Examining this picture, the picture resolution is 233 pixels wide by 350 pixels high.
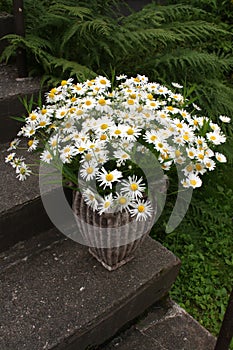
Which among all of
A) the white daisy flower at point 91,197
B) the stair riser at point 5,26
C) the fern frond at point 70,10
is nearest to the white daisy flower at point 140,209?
the white daisy flower at point 91,197

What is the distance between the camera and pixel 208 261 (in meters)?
2.27

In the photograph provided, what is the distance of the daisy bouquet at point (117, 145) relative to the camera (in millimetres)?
1353

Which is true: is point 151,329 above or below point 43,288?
below

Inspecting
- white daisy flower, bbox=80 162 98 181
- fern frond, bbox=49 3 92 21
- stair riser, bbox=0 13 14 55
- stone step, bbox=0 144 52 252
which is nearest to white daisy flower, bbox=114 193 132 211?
white daisy flower, bbox=80 162 98 181

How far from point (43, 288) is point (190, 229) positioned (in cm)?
95

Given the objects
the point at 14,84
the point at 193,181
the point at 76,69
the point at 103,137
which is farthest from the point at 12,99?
the point at 193,181

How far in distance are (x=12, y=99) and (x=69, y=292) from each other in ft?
3.51

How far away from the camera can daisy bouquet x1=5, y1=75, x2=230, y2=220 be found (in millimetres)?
1353

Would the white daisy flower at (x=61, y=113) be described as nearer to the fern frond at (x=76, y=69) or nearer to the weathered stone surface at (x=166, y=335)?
the fern frond at (x=76, y=69)

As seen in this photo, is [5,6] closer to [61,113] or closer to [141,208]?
[61,113]

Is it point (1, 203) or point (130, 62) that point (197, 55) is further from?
point (1, 203)

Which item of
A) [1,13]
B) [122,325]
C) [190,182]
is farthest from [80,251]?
[1,13]

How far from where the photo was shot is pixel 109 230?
1.51m

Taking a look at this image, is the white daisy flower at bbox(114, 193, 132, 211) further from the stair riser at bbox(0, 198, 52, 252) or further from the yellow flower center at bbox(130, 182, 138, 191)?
the stair riser at bbox(0, 198, 52, 252)
